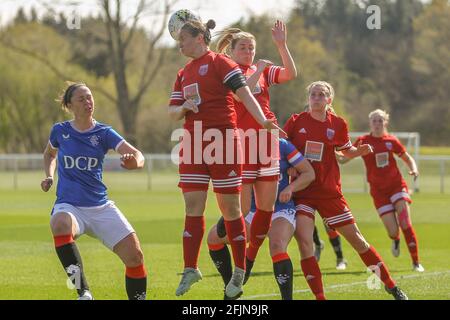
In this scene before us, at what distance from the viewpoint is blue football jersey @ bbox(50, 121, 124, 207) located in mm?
8477

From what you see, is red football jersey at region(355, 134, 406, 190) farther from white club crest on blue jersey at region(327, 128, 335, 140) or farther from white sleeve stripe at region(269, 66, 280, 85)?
white sleeve stripe at region(269, 66, 280, 85)

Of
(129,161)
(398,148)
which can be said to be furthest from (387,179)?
(129,161)

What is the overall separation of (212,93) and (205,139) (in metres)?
0.38

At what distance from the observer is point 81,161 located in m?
8.53

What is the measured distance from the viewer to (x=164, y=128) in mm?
57375

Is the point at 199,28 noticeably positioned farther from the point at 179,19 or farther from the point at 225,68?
the point at 225,68

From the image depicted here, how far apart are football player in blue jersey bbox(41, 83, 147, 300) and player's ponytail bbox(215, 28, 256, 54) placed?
1.43m

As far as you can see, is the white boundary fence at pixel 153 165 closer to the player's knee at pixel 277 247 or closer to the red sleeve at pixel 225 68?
the player's knee at pixel 277 247

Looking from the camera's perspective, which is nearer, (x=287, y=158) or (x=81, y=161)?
(x=81, y=161)

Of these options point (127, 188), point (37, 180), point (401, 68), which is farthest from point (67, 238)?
point (401, 68)

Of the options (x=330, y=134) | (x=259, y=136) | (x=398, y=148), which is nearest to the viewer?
(x=259, y=136)

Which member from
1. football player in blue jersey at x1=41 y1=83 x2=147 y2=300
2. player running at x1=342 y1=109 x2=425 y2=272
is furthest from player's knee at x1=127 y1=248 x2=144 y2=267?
player running at x1=342 y1=109 x2=425 y2=272


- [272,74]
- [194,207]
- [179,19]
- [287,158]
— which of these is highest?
[179,19]

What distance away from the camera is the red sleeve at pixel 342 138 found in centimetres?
937
